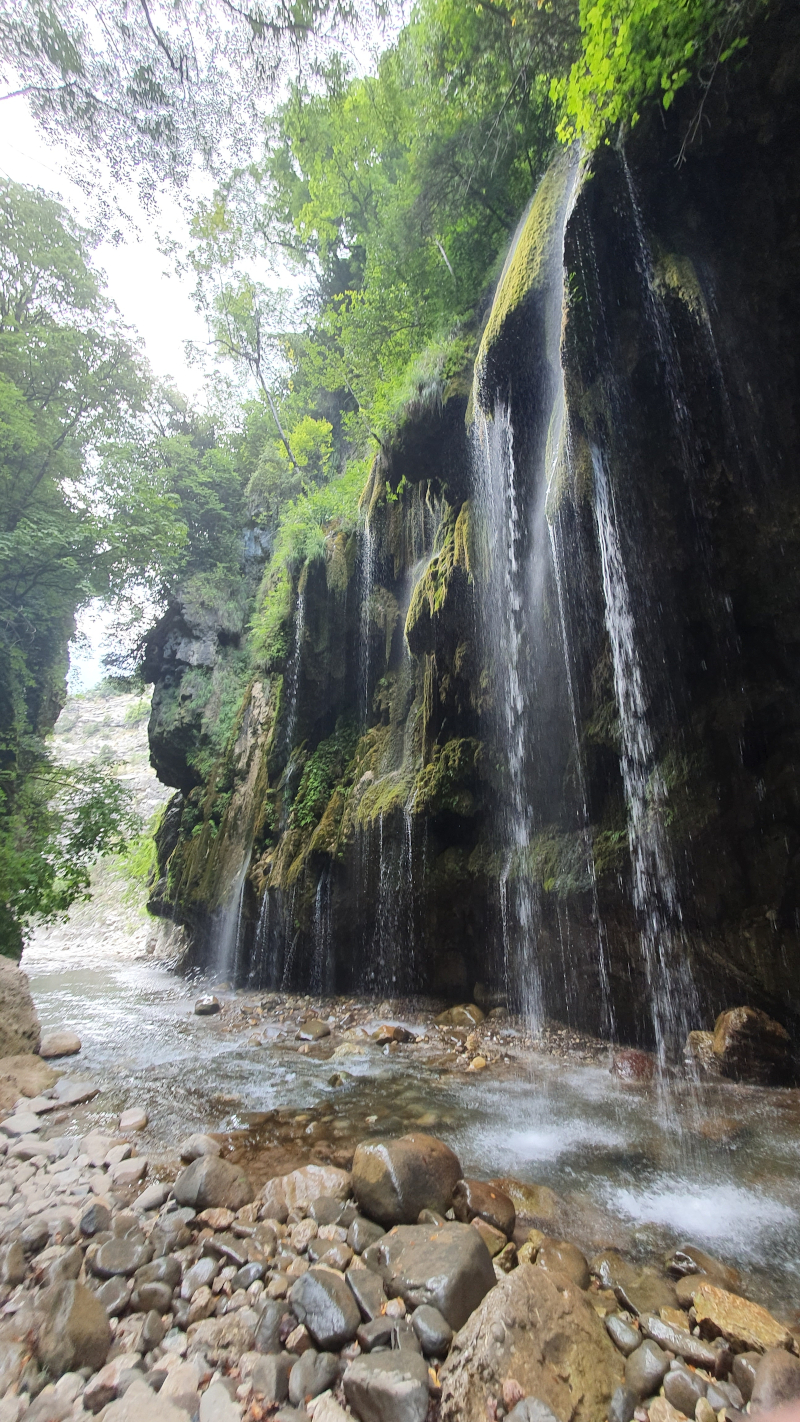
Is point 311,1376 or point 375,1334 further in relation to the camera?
point 375,1334

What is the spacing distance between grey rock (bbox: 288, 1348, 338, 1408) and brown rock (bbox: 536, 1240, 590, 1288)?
36.9 inches

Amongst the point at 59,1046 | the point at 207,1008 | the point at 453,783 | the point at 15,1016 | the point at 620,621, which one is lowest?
the point at 207,1008

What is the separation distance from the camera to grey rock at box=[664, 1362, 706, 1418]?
5.78ft

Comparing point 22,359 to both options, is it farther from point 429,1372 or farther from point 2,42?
point 429,1372

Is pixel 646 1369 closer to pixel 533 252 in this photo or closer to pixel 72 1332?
pixel 72 1332

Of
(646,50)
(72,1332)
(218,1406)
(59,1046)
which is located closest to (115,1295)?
(72,1332)

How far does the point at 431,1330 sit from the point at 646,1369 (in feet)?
2.42

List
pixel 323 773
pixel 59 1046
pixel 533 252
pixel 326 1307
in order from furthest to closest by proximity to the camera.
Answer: pixel 323 773, pixel 533 252, pixel 59 1046, pixel 326 1307

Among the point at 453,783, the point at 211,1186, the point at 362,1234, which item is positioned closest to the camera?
the point at 362,1234

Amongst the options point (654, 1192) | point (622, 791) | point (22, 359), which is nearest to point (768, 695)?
point (622, 791)

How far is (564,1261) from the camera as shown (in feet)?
8.05

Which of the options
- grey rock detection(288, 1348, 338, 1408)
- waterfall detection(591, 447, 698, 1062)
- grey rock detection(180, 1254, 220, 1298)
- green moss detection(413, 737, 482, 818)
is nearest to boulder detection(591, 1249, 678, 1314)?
grey rock detection(288, 1348, 338, 1408)

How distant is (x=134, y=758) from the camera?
126ft

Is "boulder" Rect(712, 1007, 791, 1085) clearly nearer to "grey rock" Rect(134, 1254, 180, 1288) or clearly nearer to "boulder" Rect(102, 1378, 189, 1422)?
"grey rock" Rect(134, 1254, 180, 1288)
